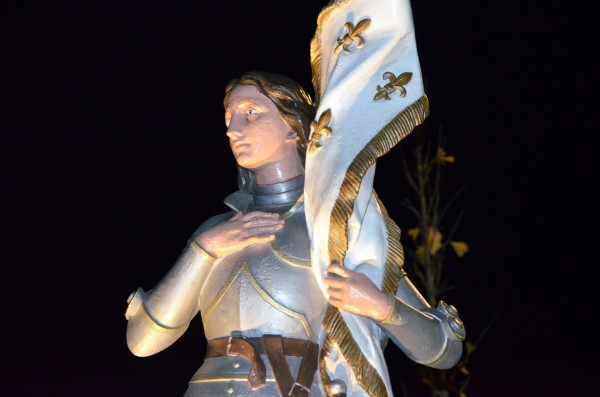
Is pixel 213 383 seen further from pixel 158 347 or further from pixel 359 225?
pixel 359 225

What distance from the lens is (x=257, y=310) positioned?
3.24 meters

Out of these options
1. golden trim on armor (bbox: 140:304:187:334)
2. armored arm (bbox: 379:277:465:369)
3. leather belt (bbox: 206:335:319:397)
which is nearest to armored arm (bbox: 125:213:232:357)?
golden trim on armor (bbox: 140:304:187:334)

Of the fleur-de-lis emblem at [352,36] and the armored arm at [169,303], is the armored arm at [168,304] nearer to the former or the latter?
the armored arm at [169,303]

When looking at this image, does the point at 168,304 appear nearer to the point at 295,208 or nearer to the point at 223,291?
the point at 223,291

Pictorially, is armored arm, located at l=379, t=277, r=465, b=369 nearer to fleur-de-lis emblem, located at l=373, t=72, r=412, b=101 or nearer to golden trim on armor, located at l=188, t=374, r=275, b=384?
golden trim on armor, located at l=188, t=374, r=275, b=384

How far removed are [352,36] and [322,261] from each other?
2.13ft

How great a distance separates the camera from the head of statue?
343cm

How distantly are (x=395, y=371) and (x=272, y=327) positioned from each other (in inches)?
170

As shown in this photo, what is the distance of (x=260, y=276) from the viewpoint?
327cm

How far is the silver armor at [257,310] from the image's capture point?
10.5ft

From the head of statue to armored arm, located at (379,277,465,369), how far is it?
53cm

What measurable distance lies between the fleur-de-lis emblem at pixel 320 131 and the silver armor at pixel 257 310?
0.22m

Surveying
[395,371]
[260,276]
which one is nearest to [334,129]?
[260,276]

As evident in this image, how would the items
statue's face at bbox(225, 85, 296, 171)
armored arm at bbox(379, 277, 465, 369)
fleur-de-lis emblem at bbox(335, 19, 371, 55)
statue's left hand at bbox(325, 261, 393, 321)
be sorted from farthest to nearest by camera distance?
statue's face at bbox(225, 85, 296, 171) < fleur-de-lis emblem at bbox(335, 19, 371, 55) < armored arm at bbox(379, 277, 465, 369) < statue's left hand at bbox(325, 261, 393, 321)
